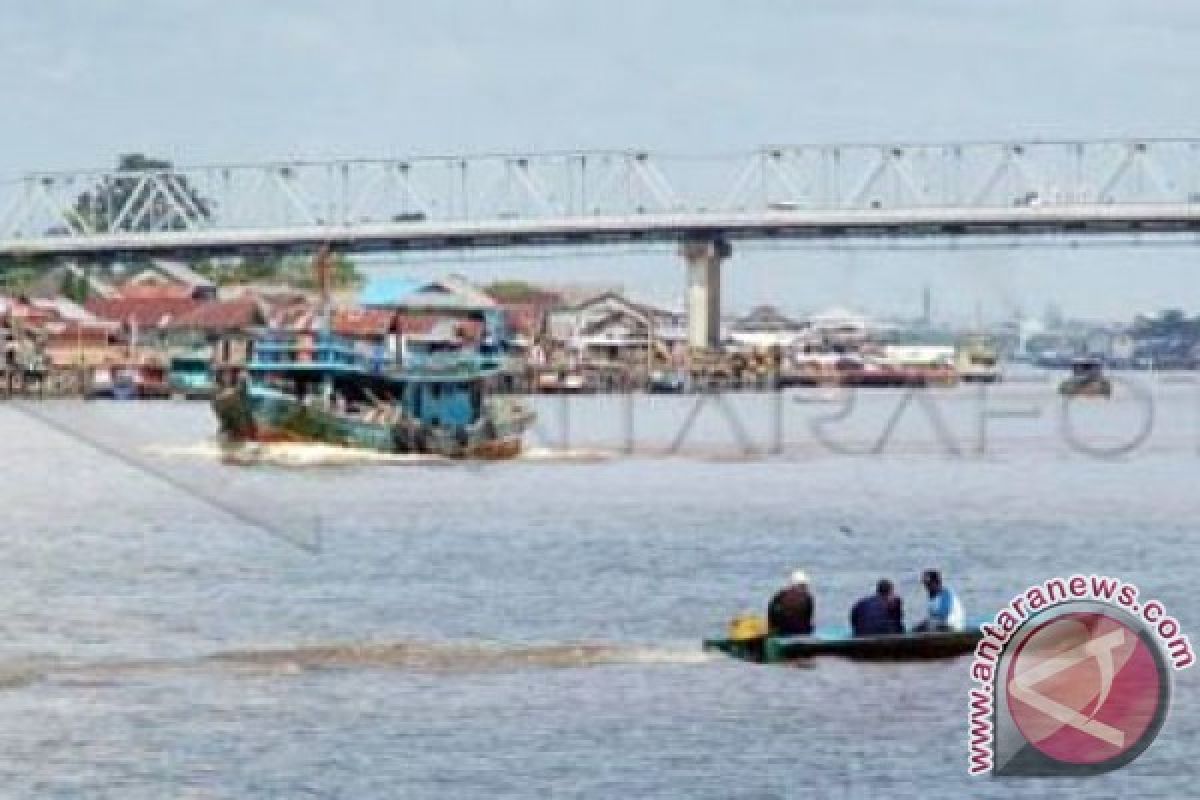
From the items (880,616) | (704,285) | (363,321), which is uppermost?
(704,285)

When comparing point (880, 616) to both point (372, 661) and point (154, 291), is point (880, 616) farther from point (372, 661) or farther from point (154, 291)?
point (154, 291)

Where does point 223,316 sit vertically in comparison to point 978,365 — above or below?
above

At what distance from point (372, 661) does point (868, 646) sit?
4848 millimetres

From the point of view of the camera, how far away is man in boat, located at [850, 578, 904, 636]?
33.0 metres

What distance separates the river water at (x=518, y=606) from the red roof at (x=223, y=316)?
5680 centimetres

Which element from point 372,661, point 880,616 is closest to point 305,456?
point 372,661

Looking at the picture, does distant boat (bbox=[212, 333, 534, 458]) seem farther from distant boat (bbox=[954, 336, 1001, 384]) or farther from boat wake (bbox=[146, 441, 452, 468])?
distant boat (bbox=[954, 336, 1001, 384])

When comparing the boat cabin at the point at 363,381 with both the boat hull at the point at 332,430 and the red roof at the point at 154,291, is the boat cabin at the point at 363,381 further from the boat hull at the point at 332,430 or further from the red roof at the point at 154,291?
the red roof at the point at 154,291

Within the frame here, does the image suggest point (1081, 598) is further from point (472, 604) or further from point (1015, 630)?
point (472, 604)

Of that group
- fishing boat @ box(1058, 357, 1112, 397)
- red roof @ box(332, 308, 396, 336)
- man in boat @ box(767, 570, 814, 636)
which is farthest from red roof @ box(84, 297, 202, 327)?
man in boat @ box(767, 570, 814, 636)

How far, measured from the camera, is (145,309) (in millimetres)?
157625

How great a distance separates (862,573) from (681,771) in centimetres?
1779

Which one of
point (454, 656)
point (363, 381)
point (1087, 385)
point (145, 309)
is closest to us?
point (454, 656)

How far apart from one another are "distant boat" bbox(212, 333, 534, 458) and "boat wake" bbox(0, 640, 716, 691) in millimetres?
36343
